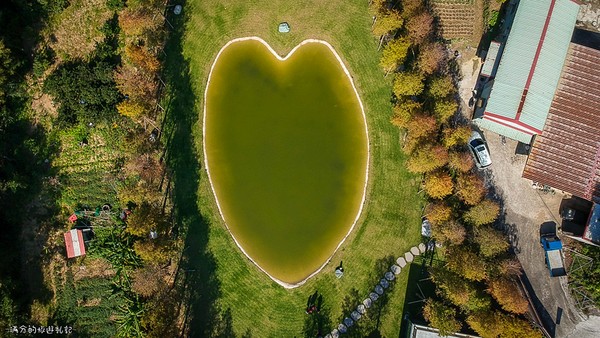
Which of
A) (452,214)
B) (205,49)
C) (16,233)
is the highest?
(205,49)

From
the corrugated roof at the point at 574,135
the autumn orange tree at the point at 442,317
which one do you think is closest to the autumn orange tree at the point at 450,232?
the autumn orange tree at the point at 442,317

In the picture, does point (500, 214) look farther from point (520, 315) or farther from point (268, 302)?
point (268, 302)

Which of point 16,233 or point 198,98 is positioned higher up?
point 198,98

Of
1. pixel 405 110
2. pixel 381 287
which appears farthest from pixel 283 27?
pixel 381 287

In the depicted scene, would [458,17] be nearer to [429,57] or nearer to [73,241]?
[429,57]

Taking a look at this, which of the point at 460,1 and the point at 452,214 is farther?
the point at 460,1

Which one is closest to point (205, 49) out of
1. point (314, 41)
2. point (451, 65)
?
point (314, 41)

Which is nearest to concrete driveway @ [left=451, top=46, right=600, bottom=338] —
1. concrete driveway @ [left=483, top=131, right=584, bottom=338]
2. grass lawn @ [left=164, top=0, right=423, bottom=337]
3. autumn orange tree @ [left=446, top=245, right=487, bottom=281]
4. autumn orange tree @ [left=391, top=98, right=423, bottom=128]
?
concrete driveway @ [left=483, top=131, right=584, bottom=338]
